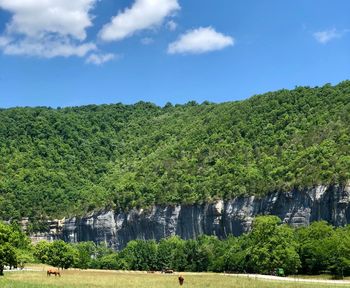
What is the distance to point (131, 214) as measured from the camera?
635ft

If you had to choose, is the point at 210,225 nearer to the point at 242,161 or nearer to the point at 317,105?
the point at 242,161

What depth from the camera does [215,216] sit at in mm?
171875

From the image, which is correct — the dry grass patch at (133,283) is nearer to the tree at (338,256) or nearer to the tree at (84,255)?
the tree at (338,256)

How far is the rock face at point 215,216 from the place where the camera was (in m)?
142

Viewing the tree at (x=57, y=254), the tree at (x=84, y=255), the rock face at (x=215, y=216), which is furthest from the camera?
the rock face at (x=215, y=216)

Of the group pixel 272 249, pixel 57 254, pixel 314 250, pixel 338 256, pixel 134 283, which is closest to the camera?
pixel 134 283

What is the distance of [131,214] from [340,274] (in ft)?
366

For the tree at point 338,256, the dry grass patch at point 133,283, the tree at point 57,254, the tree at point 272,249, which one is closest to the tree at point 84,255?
the tree at point 57,254

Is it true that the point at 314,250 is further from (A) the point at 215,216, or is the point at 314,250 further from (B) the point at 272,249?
(A) the point at 215,216

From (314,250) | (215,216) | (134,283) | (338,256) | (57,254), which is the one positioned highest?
(215,216)

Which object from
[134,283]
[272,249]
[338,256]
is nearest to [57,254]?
[272,249]

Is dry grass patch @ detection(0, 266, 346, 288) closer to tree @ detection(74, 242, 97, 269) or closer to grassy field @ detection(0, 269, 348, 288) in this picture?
grassy field @ detection(0, 269, 348, 288)

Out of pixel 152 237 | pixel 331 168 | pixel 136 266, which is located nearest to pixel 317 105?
pixel 331 168

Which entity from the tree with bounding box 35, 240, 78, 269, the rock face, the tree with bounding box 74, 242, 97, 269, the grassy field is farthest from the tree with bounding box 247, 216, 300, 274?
the tree with bounding box 74, 242, 97, 269
